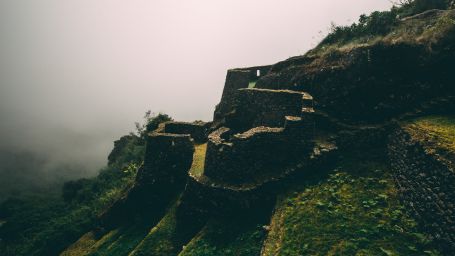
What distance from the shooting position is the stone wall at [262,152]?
15.9 metres

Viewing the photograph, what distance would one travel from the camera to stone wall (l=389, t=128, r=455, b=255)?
957 centimetres

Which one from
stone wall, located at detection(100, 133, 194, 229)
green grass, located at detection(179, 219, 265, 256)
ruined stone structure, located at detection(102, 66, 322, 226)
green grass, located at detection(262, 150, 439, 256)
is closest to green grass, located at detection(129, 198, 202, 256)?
ruined stone structure, located at detection(102, 66, 322, 226)

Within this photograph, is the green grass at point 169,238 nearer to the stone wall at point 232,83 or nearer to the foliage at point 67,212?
the foliage at point 67,212

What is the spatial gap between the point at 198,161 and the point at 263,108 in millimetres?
6009

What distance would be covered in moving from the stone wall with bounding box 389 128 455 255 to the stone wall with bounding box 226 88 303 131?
6219 mm

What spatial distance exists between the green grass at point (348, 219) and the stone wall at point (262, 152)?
213 centimetres

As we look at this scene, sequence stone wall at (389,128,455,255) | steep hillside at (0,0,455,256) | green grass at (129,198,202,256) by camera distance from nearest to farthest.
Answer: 1. stone wall at (389,128,455,255)
2. steep hillside at (0,0,455,256)
3. green grass at (129,198,202,256)

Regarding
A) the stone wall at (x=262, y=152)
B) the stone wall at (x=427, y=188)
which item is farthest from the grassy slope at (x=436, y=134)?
the stone wall at (x=262, y=152)

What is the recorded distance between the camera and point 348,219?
11.6 meters

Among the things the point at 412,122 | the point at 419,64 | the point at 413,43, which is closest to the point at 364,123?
the point at 412,122

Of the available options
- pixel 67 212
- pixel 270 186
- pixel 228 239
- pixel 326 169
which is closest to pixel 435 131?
pixel 326 169

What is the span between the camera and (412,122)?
14.0 metres

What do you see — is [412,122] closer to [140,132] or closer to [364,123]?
[364,123]

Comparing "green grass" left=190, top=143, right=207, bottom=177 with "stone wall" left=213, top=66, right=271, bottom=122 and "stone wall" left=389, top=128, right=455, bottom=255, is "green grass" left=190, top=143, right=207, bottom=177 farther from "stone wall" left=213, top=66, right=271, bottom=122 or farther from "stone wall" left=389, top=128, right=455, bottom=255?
"stone wall" left=389, top=128, right=455, bottom=255
